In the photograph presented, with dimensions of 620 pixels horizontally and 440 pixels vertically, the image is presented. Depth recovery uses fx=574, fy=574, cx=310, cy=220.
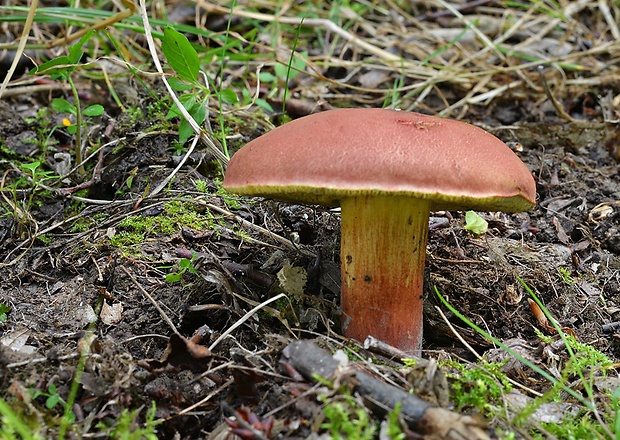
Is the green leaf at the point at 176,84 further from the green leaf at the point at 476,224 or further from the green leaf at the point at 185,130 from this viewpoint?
the green leaf at the point at 476,224

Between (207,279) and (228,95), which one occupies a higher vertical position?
(228,95)

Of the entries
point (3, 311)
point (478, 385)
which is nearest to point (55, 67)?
point (3, 311)

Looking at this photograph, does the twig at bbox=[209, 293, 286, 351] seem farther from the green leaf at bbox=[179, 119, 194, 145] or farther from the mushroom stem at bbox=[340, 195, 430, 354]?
the green leaf at bbox=[179, 119, 194, 145]

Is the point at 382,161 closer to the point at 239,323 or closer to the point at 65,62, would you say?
the point at 239,323

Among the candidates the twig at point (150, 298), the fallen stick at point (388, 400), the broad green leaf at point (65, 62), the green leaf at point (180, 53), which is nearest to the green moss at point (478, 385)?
the fallen stick at point (388, 400)

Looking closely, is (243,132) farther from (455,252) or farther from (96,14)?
(455,252)

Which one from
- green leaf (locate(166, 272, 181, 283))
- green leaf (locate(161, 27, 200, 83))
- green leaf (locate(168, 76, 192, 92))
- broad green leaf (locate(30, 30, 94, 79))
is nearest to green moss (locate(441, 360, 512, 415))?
green leaf (locate(166, 272, 181, 283))
